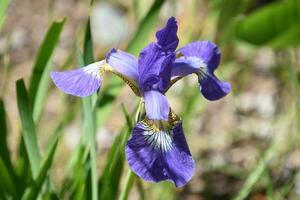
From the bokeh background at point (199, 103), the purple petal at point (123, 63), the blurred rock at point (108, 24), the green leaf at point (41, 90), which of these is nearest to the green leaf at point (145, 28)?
the bokeh background at point (199, 103)

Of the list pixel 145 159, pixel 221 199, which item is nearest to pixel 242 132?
pixel 221 199

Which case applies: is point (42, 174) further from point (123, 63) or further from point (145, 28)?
point (145, 28)

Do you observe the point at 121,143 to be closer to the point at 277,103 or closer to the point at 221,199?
the point at 221,199

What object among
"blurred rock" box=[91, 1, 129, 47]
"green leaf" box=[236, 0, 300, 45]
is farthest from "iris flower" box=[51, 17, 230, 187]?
"blurred rock" box=[91, 1, 129, 47]

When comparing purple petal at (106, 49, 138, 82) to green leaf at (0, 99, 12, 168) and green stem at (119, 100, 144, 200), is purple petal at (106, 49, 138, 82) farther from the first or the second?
green leaf at (0, 99, 12, 168)

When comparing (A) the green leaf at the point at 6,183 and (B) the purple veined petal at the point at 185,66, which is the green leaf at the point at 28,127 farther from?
(B) the purple veined petal at the point at 185,66

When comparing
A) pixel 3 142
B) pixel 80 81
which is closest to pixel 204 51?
pixel 80 81
